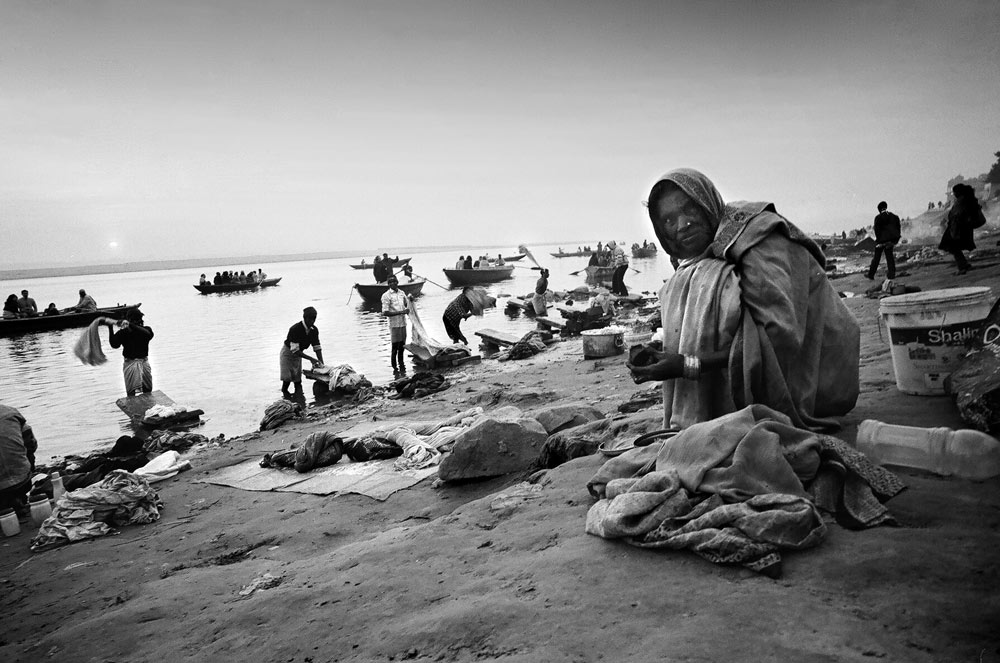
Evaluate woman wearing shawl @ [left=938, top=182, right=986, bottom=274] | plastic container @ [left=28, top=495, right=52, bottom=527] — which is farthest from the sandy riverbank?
woman wearing shawl @ [left=938, top=182, right=986, bottom=274]

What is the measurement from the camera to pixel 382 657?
78.1 inches

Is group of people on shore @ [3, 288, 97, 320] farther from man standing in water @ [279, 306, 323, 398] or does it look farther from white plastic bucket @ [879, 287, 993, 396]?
white plastic bucket @ [879, 287, 993, 396]

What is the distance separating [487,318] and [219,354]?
9283 mm

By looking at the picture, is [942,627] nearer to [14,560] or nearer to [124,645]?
[124,645]

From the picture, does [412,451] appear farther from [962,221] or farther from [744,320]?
[962,221]

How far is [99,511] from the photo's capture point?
520 cm

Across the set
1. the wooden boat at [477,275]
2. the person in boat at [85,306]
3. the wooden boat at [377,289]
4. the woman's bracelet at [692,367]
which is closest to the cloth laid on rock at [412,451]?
the woman's bracelet at [692,367]

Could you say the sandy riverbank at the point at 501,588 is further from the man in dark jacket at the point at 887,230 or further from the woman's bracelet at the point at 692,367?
the man in dark jacket at the point at 887,230

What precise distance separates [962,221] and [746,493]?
12306 mm

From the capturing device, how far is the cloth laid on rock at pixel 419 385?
10098 millimetres

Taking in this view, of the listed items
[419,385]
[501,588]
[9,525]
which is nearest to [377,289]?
[419,385]

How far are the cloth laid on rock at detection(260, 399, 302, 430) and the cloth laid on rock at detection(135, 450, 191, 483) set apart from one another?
192 centimetres

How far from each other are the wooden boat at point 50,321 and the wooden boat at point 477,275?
56.9 feet

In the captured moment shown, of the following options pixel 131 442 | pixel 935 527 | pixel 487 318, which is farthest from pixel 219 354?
pixel 935 527
